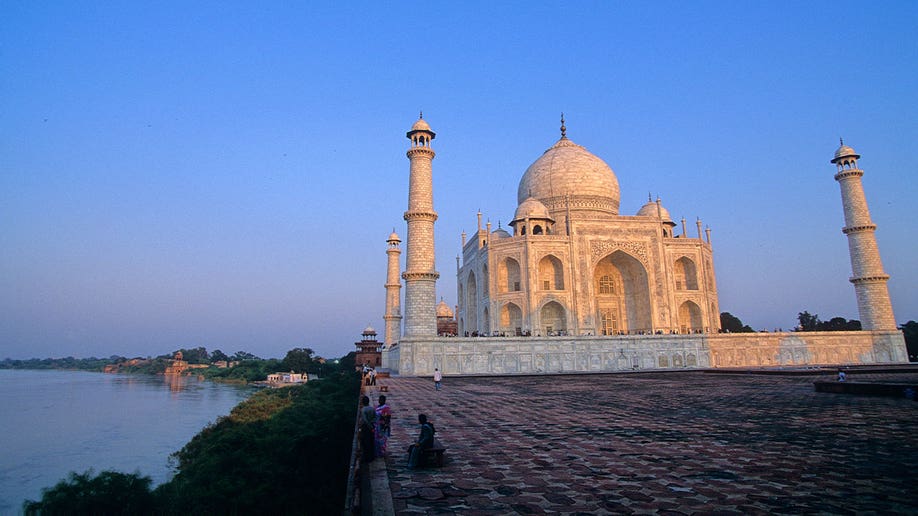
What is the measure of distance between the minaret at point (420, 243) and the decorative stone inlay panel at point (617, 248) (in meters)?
9.91

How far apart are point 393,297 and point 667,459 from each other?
84.4ft

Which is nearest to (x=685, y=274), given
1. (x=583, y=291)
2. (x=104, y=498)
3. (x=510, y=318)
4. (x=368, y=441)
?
(x=583, y=291)

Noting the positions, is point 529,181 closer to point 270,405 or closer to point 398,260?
point 398,260

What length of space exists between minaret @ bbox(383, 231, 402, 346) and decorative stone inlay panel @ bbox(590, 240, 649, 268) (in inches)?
423

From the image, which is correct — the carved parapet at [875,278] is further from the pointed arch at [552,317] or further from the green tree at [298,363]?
the green tree at [298,363]

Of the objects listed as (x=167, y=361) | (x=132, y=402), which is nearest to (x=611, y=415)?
(x=132, y=402)

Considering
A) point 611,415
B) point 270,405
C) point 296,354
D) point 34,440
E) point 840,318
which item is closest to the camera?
point 611,415

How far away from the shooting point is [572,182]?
2938 cm

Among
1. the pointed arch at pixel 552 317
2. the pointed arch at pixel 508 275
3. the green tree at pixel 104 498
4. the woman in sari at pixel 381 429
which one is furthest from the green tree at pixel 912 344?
the green tree at pixel 104 498

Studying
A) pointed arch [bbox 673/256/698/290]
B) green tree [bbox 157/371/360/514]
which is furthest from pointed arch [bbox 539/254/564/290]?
green tree [bbox 157/371/360/514]

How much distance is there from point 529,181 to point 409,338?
15.1 meters

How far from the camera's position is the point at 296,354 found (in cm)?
5503

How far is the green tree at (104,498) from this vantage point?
408 inches

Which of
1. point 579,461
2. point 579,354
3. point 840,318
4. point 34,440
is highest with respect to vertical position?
point 840,318
